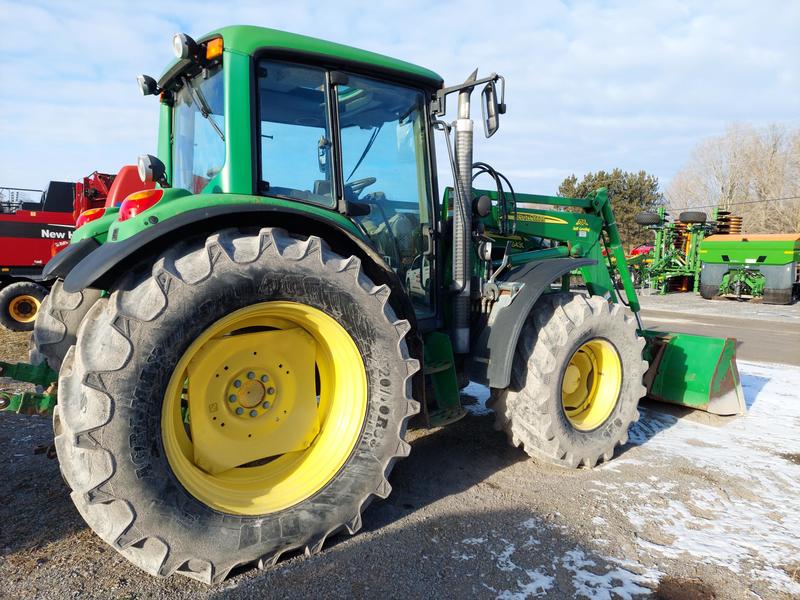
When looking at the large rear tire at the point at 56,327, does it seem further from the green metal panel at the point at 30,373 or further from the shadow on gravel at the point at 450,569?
the shadow on gravel at the point at 450,569

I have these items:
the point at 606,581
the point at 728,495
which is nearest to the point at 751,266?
the point at 728,495

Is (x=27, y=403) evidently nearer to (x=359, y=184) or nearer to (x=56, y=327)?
(x=56, y=327)

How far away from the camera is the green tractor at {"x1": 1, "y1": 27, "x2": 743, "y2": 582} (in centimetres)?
212

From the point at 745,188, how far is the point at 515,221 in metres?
38.7

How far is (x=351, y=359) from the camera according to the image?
2670mm

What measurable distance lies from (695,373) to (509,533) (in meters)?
2.82

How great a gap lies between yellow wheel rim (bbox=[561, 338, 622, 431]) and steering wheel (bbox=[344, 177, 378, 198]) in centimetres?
177

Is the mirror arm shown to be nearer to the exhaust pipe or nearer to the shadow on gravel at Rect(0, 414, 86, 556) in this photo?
the exhaust pipe

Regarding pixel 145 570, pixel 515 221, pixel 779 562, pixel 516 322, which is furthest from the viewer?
pixel 515 221

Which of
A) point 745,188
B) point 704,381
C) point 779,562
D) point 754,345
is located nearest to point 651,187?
point 745,188

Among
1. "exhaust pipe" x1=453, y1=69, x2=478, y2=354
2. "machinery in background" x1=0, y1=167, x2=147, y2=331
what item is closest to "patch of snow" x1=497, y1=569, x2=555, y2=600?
"exhaust pipe" x1=453, y1=69, x2=478, y2=354

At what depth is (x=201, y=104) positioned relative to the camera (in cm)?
293

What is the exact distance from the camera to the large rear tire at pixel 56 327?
3.27 m

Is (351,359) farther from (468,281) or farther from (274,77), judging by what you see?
(274,77)
